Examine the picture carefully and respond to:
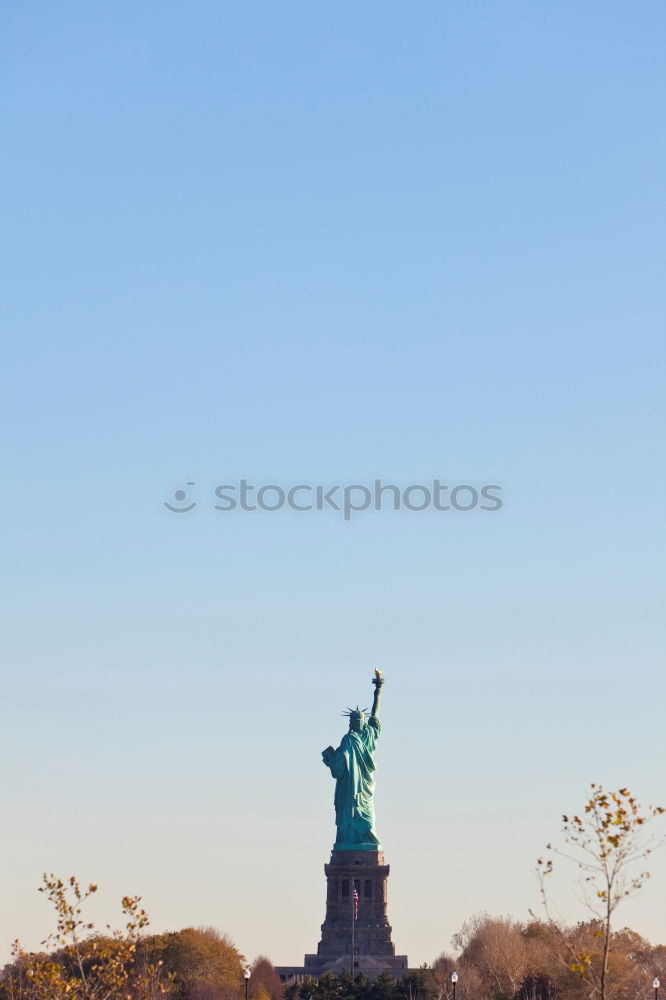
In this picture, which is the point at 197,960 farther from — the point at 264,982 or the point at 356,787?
the point at 356,787

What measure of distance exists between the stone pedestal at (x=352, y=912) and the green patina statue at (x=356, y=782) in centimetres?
97

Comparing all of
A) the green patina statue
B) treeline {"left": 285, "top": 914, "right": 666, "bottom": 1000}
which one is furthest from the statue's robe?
treeline {"left": 285, "top": 914, "right": 666, "bottom": 1000}

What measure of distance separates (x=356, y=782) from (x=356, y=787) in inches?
11.4

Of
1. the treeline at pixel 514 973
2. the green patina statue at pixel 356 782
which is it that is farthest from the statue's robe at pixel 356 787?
the treeline at pixel 514 973

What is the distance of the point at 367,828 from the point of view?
10794 centimetres

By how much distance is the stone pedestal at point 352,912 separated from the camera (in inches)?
4102

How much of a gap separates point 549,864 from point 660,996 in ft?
171

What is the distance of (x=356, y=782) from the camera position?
107m

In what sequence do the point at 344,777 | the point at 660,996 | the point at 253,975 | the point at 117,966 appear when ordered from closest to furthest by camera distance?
the point at 117,966, the point at 660,996, the point at 253,975, the point at 344,777

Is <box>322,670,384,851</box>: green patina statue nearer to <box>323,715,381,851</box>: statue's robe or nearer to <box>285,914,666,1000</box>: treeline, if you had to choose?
<box>323,715,381,851</box>: statue's robe

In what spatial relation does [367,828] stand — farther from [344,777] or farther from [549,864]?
[549,864]

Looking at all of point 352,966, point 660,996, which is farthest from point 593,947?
point 352,966

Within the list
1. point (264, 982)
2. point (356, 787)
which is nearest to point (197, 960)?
point (264, 982)

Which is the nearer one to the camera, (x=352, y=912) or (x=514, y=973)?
(x=514, y=973)
